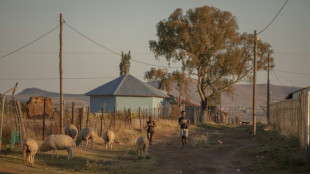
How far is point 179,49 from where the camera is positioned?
5353cm

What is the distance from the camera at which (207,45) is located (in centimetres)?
5250

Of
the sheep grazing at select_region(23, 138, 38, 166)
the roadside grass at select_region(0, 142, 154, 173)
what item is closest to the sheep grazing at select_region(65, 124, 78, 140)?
the roadside grass at select_region(0, 142, 154, 173)

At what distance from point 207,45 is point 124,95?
446 inches

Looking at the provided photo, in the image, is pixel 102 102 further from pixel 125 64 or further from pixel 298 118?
pixel 298 118

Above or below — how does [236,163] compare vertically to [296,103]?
below

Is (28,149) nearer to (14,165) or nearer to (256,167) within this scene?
(14,165)

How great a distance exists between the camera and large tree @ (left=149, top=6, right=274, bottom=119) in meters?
51.4

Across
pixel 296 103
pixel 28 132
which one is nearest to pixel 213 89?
pixel 296 103

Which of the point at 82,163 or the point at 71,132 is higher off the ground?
the point at 71,132

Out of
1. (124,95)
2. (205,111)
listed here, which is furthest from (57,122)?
(205,111)

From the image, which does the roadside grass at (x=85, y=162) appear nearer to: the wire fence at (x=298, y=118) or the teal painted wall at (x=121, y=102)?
the wire fence at (x=298, y=118)

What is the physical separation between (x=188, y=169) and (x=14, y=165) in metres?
6.06

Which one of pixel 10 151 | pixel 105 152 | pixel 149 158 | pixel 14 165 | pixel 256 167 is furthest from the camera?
pixel 105 152

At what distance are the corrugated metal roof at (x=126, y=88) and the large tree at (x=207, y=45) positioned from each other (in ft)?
14.1
